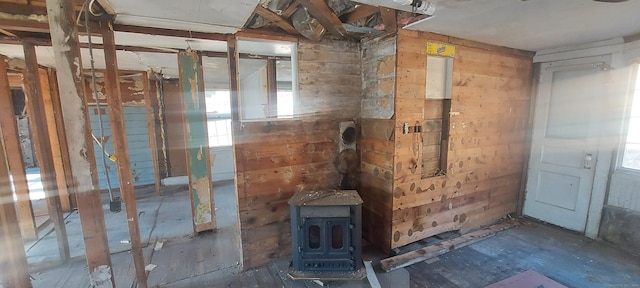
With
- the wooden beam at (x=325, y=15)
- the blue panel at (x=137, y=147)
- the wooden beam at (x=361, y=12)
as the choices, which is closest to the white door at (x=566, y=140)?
the wooden beam at (x=361, y=12)

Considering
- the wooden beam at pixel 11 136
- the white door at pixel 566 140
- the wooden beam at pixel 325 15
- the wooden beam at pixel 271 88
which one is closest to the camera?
the wooden beam at pixel 325 15

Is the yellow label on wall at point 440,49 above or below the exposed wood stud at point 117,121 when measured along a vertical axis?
above

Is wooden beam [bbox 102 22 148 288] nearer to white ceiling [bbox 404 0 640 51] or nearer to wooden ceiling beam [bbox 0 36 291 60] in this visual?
wooden ceiling beam [bbox 0 36 291 60]

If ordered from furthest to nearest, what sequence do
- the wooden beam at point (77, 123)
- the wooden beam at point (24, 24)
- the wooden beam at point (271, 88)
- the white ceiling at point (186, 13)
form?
the wooden beam at point (271, 88)
the wooden beam at point (24, 24)
the white ceiling at point (186, 13)
the wooden beam at point (77, 123)

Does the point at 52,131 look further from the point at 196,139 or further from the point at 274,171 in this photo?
the point at 274,171

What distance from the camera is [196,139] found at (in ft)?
10.0

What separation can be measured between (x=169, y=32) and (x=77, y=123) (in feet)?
3.65

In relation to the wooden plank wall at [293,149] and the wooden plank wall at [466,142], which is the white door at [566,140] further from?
the wooden plank wall at [293,149]

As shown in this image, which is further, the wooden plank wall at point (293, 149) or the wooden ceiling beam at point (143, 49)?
the wooden plank wall at point (293, 149)

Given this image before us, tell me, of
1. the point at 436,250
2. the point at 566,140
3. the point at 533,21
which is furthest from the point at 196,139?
the point at 566,140

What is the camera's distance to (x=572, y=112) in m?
3.00

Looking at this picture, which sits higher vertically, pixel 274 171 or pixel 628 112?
pixel 628 112

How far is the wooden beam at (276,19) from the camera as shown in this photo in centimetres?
192

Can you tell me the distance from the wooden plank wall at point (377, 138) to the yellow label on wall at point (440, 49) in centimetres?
41
